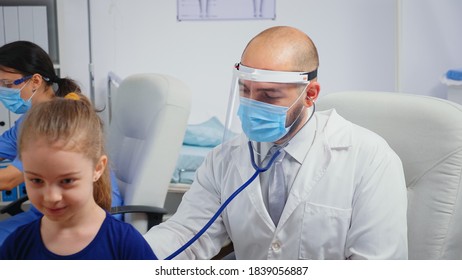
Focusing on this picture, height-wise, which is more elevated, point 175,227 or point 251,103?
point 251,103

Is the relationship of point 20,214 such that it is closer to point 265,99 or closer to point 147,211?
point 147,211

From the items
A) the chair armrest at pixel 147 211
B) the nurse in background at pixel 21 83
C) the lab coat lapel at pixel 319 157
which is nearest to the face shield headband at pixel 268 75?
the lab coat lapel at pixel 319 157

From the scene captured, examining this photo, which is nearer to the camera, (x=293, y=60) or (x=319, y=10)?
(x=293, y=60)

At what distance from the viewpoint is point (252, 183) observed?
1083 mm

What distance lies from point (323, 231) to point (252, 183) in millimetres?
160

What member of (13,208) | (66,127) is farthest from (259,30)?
(66,127)

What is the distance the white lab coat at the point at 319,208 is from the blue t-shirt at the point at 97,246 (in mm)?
200

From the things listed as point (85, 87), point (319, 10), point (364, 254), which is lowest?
point (364, 254)

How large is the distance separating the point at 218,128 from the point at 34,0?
82cm
